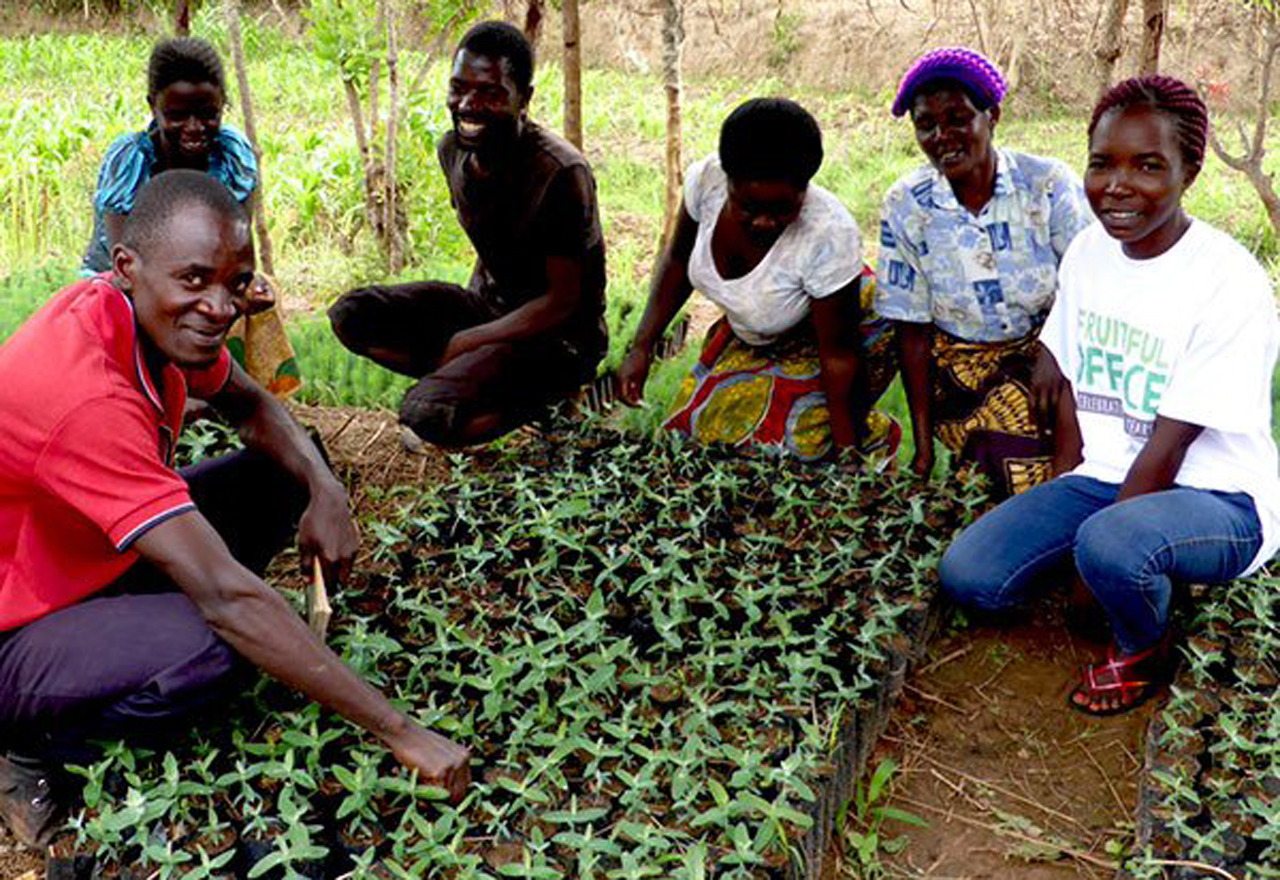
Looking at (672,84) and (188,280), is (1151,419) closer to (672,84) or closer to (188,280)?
(188,280)

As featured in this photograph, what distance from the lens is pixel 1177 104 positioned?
2723mm

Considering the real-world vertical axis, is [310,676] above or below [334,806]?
above

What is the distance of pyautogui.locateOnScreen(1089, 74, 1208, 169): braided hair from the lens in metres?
2.72

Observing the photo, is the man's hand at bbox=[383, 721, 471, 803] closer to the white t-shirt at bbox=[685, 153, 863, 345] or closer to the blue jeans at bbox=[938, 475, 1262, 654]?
the blue jeans at bbox=[938, 475, 1262, 654]

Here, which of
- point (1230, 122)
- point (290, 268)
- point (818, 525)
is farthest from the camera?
point (1230, 122)

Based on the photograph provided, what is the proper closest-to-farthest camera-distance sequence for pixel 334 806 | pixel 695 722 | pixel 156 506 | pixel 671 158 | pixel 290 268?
1. pixel 156 506
2. pixel 334 806
3. pixel 695 722
4. pixel 671 158
5. pixel 290 268

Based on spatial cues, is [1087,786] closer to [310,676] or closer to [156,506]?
[310,676]

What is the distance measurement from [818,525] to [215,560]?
65.8 inches

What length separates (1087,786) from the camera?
9.07ft

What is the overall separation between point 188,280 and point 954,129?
6.61 ft

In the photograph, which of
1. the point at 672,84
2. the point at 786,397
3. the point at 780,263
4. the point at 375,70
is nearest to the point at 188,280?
the point at 780,263

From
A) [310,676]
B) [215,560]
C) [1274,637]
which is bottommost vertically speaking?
[1274,637]

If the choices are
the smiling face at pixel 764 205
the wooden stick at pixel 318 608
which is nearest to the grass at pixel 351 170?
the smiling face at pixel 764 205

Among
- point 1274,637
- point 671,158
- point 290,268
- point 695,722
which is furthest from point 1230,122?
point 695,722
